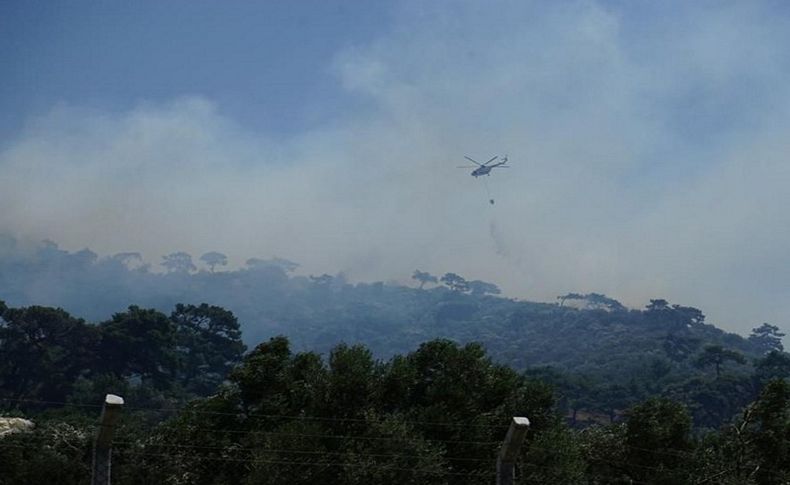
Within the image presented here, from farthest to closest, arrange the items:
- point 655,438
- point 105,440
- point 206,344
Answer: point 206,344
point 655,438
point 105,440

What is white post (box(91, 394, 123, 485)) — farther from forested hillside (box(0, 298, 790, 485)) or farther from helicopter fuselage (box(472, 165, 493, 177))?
helicopter fuselage (box(472, 165, 493, 177))

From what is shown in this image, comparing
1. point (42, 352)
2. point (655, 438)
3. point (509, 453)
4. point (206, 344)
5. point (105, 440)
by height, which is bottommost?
point (105, 440)

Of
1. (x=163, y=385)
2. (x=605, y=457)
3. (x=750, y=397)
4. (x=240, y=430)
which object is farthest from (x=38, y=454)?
(x=750, y=397)

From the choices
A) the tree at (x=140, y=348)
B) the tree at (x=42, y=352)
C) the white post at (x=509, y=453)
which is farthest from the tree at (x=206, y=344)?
the white post at (x=509, y=453)

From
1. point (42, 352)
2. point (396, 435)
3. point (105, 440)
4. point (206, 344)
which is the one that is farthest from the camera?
point (206, 344)

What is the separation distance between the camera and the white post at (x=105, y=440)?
43.3 ft

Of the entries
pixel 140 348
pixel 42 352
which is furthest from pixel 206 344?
pixel 42 352

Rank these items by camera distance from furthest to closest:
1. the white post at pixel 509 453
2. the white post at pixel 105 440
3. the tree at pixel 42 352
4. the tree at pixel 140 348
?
the tree at pixel 140 348 → the tree at pixel 42 352 → the white post at pixel 509 453 → the white post at pixel 105 440

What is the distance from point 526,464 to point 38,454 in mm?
26922

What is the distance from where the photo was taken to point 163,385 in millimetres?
128250

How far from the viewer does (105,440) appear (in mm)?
13578

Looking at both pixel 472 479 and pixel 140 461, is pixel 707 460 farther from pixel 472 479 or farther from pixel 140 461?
pixel 140 461

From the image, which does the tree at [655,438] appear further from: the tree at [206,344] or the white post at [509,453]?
the tree at [206,344]

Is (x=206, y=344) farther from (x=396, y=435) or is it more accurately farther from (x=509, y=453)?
(x=509, y=453)
